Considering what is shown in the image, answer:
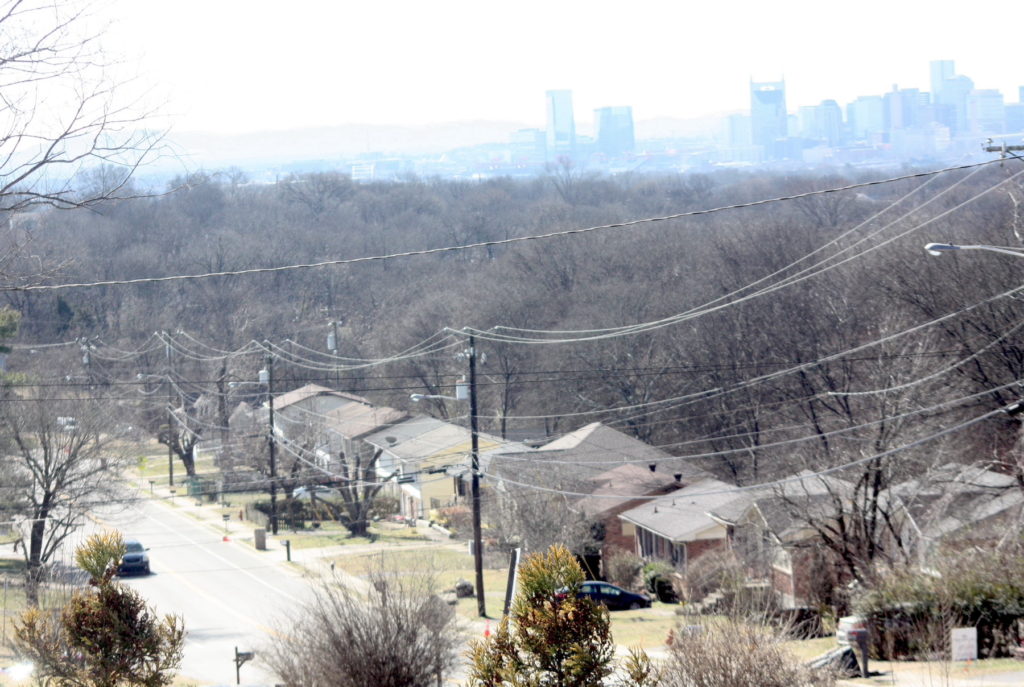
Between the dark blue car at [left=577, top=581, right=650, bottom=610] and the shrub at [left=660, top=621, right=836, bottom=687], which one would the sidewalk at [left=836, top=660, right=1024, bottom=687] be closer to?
Result: the shrub at [left=660, top=621, right=836, bottom=687]

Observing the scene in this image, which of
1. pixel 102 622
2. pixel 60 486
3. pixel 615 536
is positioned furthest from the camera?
pixel 615 536

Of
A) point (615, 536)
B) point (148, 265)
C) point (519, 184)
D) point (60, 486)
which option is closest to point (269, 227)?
point (148, 265)

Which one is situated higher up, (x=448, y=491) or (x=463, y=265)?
(x=463, y=265)

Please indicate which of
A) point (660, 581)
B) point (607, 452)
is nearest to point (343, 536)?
point (607, 452)

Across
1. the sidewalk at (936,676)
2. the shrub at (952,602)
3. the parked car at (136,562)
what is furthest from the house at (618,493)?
the sidewalk at (936,676)

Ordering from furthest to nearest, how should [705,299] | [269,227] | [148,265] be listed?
[269,227] → [148,265] → [705,299]

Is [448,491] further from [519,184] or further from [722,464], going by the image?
[519,184]

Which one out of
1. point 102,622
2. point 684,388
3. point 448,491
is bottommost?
point 448,491

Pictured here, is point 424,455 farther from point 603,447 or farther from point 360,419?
point 360,419
